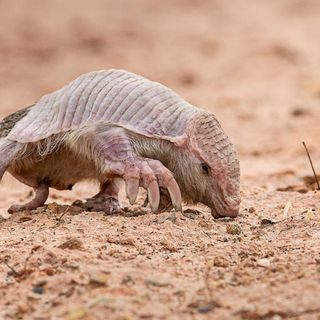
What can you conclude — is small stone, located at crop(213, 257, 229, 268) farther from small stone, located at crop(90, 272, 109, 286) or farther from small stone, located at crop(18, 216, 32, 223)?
small stone, located at crop(18, 216, 32, 223)

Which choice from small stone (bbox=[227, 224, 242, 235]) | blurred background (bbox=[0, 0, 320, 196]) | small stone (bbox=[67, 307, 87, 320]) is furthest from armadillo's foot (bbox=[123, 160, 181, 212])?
blurred background (bbox=[0, 0, 320, 196])

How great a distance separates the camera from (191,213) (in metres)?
5.76

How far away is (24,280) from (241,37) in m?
12.9

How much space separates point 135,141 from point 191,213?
551 millimetres

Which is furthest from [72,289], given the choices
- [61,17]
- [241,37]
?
[61,17]

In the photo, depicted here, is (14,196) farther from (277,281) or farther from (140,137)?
(277,281)

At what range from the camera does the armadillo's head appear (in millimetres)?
5637

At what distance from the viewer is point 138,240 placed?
499 cm

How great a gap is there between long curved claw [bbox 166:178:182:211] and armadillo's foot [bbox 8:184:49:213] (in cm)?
104

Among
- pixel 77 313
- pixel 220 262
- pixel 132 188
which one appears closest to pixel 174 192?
pixel 132 188

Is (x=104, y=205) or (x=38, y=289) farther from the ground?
(x=104, y=205)

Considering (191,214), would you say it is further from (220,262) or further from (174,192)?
(220,262)

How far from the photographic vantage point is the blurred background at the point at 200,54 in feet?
39.0

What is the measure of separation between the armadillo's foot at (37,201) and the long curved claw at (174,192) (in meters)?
1.04
